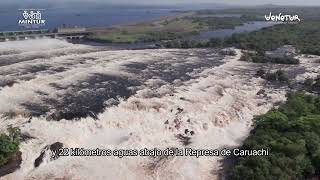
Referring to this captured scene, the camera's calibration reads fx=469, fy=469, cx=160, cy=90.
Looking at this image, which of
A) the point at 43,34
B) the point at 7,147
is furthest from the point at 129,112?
the point at 43,34

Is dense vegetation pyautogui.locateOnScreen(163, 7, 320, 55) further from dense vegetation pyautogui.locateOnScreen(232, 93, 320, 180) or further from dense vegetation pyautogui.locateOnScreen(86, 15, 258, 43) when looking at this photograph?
dense vegetation pyautogui.locateOnScreen(232, 93, 320, 180)

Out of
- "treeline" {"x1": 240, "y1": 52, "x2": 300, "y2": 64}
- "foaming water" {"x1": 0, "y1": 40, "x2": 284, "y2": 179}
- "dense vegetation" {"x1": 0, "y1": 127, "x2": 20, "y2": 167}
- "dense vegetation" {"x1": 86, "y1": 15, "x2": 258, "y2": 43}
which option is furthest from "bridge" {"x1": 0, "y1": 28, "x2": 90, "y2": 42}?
"dense vegetation" {"x1": 0, "y1": 127, "x2": 20, "y2": 167}

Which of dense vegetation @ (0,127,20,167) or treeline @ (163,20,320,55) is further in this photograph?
treeline @ (163,20,320,55)

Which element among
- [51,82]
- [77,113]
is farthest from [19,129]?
[51,82]

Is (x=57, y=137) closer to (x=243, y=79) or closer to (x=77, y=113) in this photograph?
(x=77, y=113)

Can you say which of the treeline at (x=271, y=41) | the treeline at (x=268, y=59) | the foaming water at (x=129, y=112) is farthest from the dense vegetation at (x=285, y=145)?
the treeline at (x=271, y=41)

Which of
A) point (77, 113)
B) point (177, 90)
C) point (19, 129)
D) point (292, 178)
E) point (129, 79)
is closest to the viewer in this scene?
point (292, 178)
